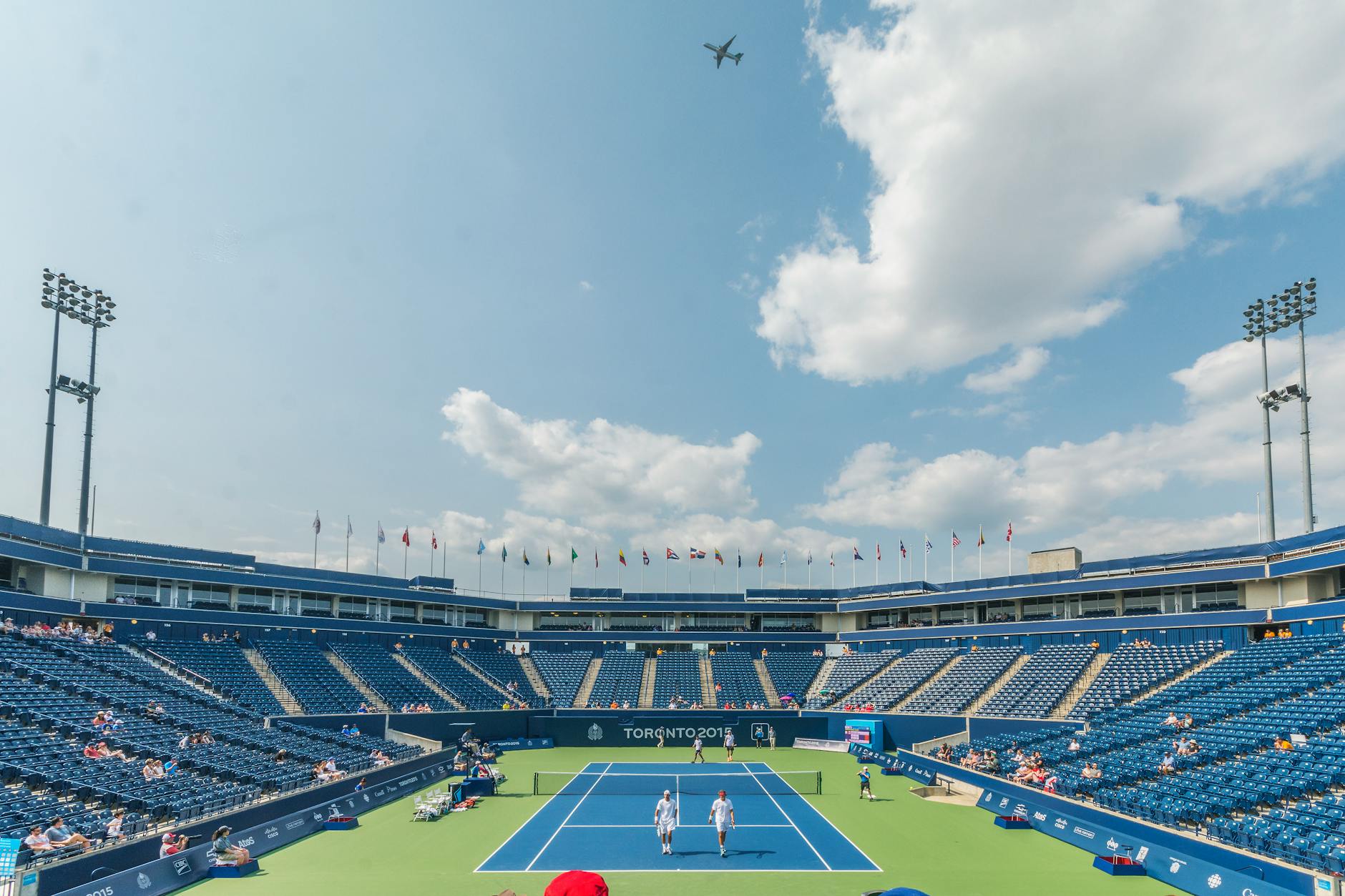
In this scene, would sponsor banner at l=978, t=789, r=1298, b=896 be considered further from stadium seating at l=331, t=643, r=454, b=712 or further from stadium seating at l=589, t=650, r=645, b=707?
stadium seating at l=331, t=643, r=454, b=712

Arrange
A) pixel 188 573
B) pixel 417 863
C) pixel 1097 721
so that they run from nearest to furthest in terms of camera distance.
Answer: pixel 417 863 < pixel 1097 721 < pixel 188 573

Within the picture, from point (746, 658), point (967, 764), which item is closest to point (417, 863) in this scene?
point (967, 764)

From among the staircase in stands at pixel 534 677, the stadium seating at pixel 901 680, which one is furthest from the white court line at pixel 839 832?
the staircase in stands at pixel 534 677

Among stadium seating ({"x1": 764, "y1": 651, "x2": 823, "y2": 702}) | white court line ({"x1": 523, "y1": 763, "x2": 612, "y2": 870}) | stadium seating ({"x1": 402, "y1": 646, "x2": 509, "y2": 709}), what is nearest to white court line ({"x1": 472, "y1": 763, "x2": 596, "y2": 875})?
white court line ({"x1": 523, "y1": 763, "x2": 612, "y2": 870})

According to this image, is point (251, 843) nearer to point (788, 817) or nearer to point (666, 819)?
point (666, 819)

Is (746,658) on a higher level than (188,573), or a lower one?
lower

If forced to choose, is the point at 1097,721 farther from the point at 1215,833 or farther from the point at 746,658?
the point at 746,658

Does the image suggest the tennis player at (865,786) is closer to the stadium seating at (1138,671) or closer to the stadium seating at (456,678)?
the stadium seating at (1138,671)
